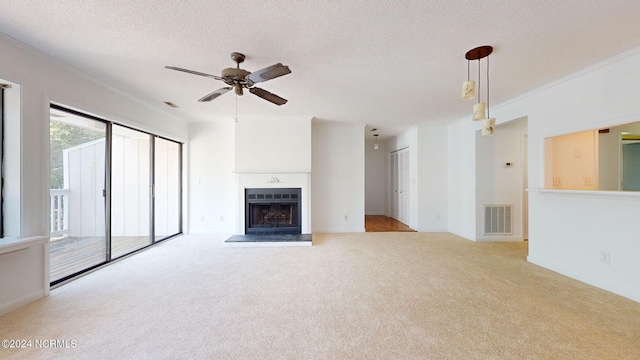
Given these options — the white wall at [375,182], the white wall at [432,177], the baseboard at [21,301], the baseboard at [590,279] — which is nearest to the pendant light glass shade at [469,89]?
the baseboard at [590,279]

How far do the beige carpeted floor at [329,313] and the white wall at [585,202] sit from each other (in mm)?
253

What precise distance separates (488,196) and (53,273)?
263 inches

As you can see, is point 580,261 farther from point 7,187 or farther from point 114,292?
point 7,187

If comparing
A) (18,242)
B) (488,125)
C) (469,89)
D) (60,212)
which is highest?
(469,89)

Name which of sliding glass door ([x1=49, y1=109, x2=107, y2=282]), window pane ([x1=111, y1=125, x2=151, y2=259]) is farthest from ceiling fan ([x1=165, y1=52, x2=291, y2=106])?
window pane ([x1=111, y1=125, x2=151, y2=259])

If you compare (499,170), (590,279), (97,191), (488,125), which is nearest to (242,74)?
(488,125)

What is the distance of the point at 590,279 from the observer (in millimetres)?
2723

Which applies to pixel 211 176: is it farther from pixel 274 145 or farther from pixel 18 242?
pixel 18 242

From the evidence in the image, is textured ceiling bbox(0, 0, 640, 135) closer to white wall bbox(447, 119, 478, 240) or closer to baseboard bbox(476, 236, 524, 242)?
white wall bbox(447, 119, 478, 240)

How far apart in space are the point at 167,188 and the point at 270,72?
4128 millimetres

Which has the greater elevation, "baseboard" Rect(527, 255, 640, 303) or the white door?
the white door

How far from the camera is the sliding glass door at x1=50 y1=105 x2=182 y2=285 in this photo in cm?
300

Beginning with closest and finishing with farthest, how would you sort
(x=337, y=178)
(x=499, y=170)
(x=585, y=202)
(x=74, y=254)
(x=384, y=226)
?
(x=585, y=202)
(x=74, y=254)
(x=499, y=170)
(x=337, y=178)
(x=384, y=226)

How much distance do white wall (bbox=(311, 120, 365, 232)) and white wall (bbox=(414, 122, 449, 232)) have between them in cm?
135
